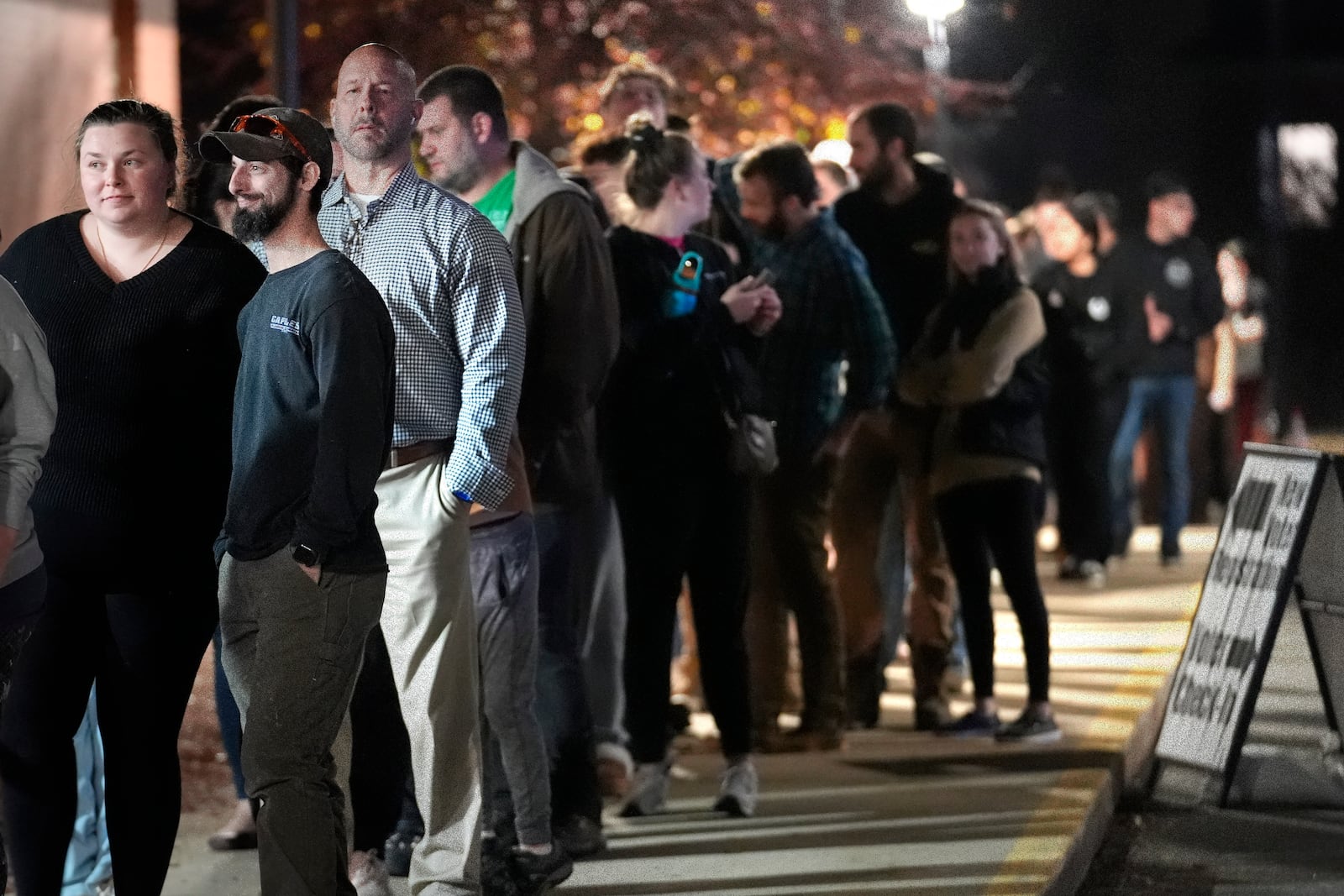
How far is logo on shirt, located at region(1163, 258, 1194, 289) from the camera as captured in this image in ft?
43.8

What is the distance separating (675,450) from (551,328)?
0.79 meters

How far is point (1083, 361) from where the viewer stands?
12969 mm

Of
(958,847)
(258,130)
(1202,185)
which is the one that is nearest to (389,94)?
(258,130)

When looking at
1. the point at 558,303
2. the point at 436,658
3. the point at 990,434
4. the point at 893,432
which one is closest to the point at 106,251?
the point at 436,658

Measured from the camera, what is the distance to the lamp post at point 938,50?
35.2 ft

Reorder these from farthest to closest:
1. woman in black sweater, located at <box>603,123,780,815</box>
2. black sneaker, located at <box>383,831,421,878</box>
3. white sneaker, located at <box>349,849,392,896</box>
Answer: woman in black sweater, located at <box>603,123,780,815</box> < black sneaker, located at <box>383,831,421,878</box> < white sneaker, located at <box>349,849,392,896</box>

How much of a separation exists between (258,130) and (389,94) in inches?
17.4

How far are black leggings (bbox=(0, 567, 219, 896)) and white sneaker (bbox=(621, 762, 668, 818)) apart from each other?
6.73 ft

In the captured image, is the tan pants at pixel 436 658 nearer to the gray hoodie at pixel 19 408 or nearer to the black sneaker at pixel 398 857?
the black sneaker at pixel 398 857

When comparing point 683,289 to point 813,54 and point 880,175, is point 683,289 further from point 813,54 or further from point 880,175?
point 813,54

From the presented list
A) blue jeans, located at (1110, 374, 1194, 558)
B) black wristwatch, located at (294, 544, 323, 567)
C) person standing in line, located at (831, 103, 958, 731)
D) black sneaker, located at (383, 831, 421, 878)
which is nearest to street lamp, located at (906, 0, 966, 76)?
person standing in line, located at (831, 103, 958, 731)

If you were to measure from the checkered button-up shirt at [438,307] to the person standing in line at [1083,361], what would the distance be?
312 inches

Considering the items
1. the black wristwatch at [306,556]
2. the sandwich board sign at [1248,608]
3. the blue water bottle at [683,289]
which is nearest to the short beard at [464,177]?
the blue water bottle at [683,289]

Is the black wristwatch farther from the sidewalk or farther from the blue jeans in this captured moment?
the blue jeans
